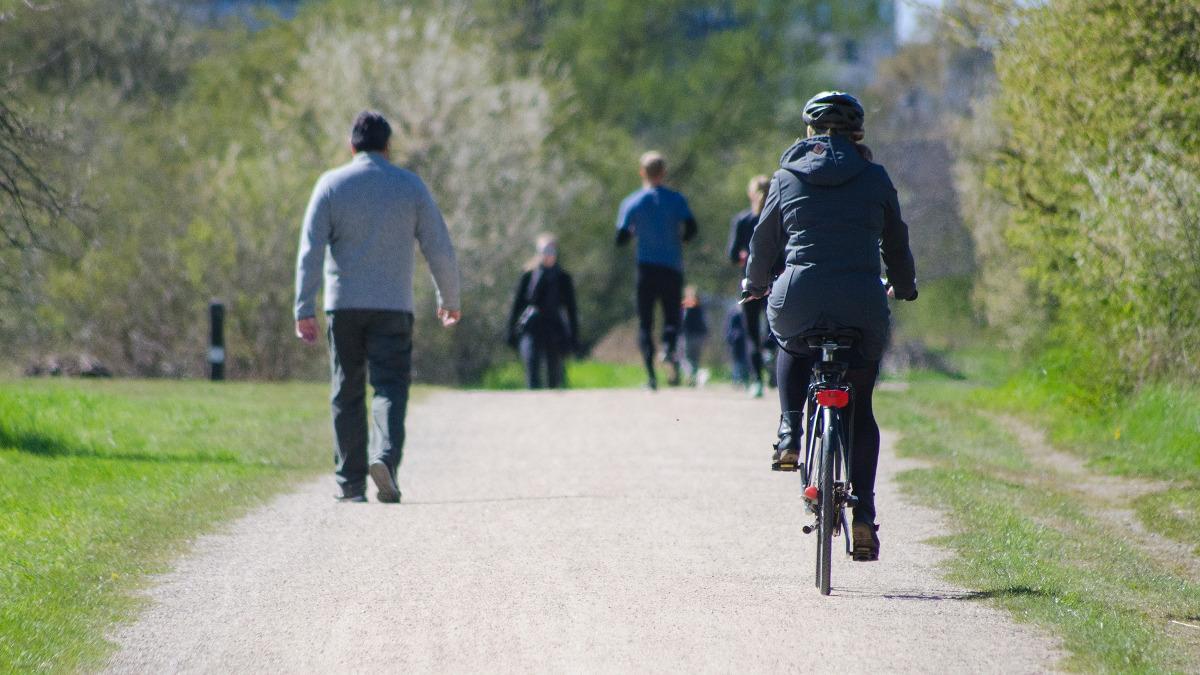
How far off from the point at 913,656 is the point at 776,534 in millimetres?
2779

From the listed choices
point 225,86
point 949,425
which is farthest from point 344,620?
point 225,86

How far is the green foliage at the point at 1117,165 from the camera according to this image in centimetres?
1212

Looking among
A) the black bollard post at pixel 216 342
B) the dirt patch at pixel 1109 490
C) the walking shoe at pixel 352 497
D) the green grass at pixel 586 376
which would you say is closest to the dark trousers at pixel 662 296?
the dirt patch at pixel 1109 490

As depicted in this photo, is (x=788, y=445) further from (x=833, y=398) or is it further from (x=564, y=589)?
(x=564, y=589)

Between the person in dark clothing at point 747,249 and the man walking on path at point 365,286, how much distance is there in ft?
15.1

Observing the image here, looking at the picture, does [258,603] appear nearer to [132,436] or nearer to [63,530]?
[63,530]

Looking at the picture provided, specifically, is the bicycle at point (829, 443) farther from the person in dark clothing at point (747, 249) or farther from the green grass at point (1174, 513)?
the person in dark clothing at point (747, 249)

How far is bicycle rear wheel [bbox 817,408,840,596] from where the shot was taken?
6.62 m

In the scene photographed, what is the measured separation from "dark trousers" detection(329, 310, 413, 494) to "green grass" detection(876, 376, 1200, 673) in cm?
289

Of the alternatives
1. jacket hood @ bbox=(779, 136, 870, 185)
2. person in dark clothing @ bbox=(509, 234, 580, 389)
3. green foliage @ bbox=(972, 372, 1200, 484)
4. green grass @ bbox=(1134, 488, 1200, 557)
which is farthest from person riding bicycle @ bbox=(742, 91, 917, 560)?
person in dark clothing @ bbox=(509, 234, 580, 389)

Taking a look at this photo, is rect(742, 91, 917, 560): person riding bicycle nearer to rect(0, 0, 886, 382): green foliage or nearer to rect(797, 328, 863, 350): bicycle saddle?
rect(797, 328, 863, 350): bicycle saddle

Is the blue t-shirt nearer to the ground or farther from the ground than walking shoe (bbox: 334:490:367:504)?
farther from the ground

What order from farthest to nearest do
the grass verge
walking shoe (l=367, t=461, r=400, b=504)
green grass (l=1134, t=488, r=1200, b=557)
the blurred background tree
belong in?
the blurred background tree < the grass verge < walking shoe (l=367, t=461, r=400, b=504) < green grass (l=1134, t=488, r=1200, b=557)

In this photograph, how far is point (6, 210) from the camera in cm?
1231
